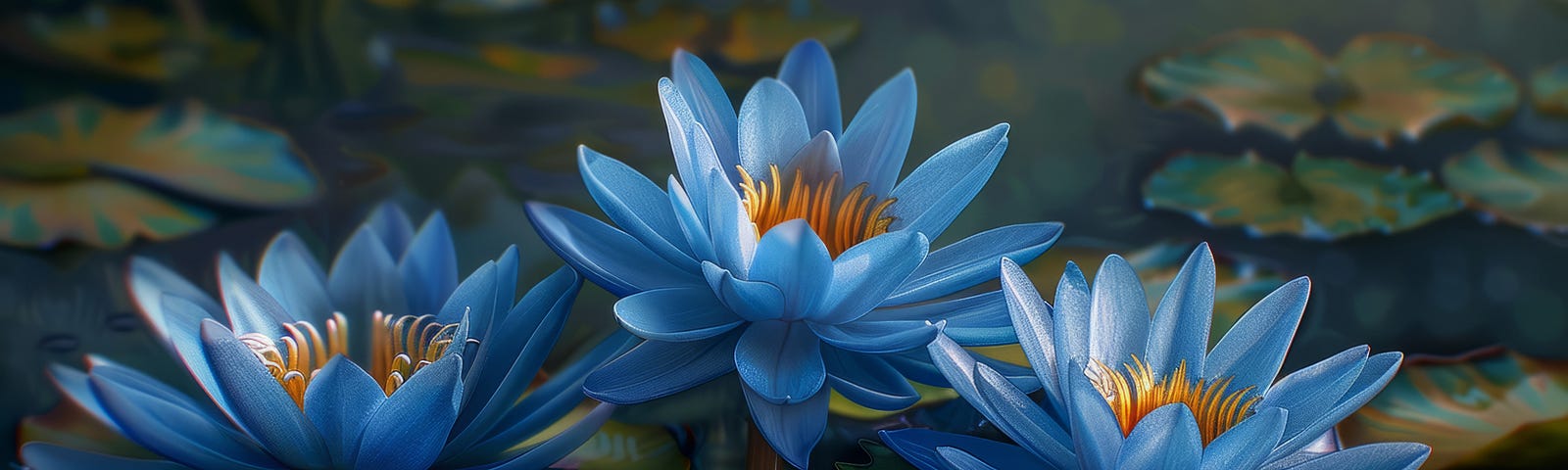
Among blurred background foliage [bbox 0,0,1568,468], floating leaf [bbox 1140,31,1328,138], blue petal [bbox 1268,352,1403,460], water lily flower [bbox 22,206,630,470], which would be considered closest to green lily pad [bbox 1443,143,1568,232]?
blurred background foliage [bbox 0,0,1568,468]

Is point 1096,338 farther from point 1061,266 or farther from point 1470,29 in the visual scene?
point 1470,29

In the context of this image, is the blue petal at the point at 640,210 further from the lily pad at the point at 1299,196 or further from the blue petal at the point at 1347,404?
the lily pad at the point at 1299,196

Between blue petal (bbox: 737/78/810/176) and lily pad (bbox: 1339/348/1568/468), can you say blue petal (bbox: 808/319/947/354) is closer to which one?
blue petal (bbox: 737/78/810/176)

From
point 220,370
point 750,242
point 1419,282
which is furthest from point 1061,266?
point 220,370

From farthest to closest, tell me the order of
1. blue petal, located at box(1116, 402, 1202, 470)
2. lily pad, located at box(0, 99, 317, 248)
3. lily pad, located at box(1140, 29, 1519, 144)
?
lily pad, located at box(1140, 29, 1519, 144), lily pad, located at box(0, 99, 317, 248), blue petal, located at box(1116, 402, 1202, 470)

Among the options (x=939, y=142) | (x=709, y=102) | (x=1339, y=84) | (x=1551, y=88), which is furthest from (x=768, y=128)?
(x=1551, y=88)

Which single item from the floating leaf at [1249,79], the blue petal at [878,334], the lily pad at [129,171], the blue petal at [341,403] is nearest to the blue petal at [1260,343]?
the blue petal at [878,334]

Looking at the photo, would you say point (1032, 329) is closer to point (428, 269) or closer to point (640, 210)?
point (640, 210)
